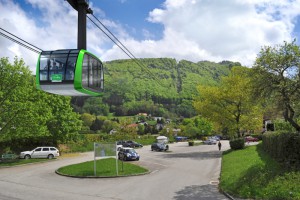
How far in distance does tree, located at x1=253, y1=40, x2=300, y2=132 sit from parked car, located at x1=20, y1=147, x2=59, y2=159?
32.1 m

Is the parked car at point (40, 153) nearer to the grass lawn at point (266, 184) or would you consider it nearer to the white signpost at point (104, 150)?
the white signpost at point (104, 150)

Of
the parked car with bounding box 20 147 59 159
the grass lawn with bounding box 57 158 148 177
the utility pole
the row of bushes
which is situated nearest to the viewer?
the utility pole

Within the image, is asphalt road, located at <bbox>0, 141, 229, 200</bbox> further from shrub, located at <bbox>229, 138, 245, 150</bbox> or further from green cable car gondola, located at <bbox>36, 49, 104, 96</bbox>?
shrub, located at <bbox>229, 138, 245, 150</bbox>

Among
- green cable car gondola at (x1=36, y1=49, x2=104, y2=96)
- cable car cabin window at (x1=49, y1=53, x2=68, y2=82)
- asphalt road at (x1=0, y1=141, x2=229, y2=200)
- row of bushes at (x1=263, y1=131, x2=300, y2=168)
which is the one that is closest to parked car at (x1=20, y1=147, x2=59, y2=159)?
asphalt road at (x1=0, y1=141, x2=229, y2=200)

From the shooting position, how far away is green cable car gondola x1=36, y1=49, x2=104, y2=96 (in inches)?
643

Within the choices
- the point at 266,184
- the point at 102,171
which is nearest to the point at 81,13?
the point at 266,184

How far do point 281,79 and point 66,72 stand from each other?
47.3 feet

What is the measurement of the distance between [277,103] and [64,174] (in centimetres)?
1779

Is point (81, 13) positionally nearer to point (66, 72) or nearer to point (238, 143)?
point (66, 72)

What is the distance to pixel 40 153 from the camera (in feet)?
151

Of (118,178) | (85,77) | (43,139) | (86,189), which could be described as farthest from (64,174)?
(43,139)

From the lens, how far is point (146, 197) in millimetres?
18203

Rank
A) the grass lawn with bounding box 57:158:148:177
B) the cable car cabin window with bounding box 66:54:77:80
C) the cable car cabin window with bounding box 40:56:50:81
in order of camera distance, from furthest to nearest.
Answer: the grass lawn with bounding box 57:158:148:177, the cable car cabin window with bounding box 40:56:50:81, the cable car cabin window with bounding box 66:54:77:80

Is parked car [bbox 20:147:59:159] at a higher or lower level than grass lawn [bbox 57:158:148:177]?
higher
